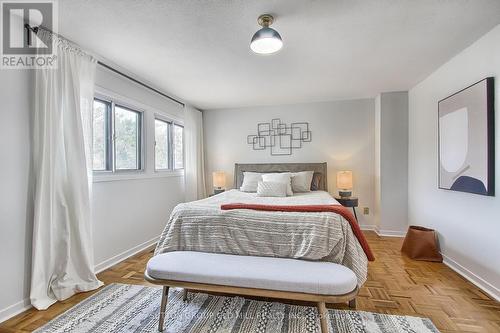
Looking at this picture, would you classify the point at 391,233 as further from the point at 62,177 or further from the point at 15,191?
the point at 15,191

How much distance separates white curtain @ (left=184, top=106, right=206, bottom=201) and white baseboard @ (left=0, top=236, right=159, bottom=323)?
3.75ft

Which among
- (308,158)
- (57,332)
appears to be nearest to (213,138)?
(308,158)

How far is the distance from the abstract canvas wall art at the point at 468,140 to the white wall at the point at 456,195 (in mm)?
57

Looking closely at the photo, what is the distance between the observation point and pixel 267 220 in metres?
1.96

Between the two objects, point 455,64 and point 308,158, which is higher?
point 455,64

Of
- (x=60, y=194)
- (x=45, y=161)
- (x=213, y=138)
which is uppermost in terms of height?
(x=213, y=138)

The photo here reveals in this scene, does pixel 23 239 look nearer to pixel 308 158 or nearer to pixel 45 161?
pixel 45 161

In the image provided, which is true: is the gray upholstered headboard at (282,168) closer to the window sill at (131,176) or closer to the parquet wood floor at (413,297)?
the window sill at (131,176)

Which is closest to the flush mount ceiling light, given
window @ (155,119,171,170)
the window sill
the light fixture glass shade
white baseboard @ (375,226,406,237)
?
the light fixture glass shade

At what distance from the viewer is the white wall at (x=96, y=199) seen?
71.5 inches

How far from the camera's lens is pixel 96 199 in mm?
2623

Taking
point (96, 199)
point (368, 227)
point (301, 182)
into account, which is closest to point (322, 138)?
point (301, 182)

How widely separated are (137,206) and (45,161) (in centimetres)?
140

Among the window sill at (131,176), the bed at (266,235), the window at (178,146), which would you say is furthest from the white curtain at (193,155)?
the bed at (266,235)
